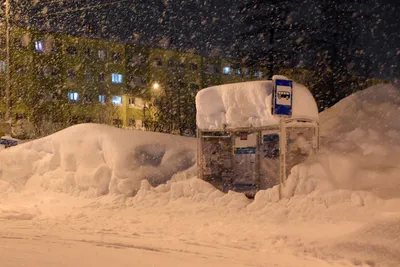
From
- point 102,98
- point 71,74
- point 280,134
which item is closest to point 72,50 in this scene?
point 71,74

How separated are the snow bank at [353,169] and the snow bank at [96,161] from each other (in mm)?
3510

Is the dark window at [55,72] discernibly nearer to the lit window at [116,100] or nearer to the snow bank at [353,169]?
the lit window at [116,100]

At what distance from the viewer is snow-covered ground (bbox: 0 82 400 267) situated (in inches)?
261

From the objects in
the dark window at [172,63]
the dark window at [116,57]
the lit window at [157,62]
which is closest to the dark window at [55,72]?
the dark window at [116,57]

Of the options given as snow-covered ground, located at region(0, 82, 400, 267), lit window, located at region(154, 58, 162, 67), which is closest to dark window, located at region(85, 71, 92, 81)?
lit window, located at region(154, 58, 162, 67)

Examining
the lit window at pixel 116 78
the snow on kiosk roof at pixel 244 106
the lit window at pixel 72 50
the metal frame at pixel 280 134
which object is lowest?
the metal frame at pixel 280 134

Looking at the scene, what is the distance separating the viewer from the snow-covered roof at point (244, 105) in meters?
10.9

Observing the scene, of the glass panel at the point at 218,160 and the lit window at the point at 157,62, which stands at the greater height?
the lit window at the point at 157,62

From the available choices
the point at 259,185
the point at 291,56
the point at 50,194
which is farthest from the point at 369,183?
the point at 291,56

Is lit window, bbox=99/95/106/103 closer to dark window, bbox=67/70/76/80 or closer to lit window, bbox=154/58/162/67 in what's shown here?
dark window, bbox=67/70/76/80

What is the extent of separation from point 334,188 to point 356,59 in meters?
18.1

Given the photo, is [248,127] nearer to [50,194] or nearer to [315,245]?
[315,245]

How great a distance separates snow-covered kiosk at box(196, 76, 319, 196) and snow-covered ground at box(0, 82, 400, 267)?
65 cm

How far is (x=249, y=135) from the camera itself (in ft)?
39.4
